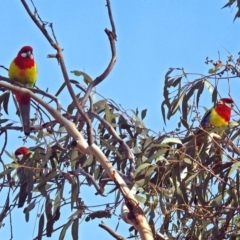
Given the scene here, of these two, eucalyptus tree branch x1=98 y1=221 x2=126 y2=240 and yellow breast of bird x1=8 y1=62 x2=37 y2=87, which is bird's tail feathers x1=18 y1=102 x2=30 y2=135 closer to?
yellow breast of bird x1=8 y1=62 x2=37 y2=87

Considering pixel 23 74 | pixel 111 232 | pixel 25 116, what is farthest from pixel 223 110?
pixel 111 232

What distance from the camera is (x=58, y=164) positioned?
2344 mm

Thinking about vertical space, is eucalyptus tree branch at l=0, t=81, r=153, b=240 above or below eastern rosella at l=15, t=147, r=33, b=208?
below

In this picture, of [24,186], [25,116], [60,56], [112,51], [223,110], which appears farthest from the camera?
[223,110]

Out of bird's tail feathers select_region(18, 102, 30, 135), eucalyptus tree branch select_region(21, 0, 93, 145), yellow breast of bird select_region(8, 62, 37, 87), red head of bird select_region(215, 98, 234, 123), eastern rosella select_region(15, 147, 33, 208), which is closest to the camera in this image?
eucalyptus tree branch select_region(21, 0, 93, 145)

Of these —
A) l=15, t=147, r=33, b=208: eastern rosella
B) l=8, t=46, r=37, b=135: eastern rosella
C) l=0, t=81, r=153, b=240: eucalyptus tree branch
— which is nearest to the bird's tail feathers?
l=15, t=147, r=33, b=208: eastern rosella

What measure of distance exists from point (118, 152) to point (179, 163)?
1.14 feet

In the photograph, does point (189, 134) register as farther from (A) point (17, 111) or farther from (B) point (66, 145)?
(A) point (17, 111)

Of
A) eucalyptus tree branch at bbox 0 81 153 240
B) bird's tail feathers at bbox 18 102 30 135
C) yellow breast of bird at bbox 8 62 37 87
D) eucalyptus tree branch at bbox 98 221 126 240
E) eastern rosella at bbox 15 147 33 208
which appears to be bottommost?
eucalyptus tree branch at bbox 98 221 126 240

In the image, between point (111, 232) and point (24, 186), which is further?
point (24, 186)

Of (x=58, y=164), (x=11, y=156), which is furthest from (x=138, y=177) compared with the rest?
(x=11, y=156)

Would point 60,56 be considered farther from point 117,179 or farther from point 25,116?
point 25,116

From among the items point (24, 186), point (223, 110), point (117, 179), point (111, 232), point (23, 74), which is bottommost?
point (111, 232)

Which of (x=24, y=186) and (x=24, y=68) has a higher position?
(x=24, y=68)
